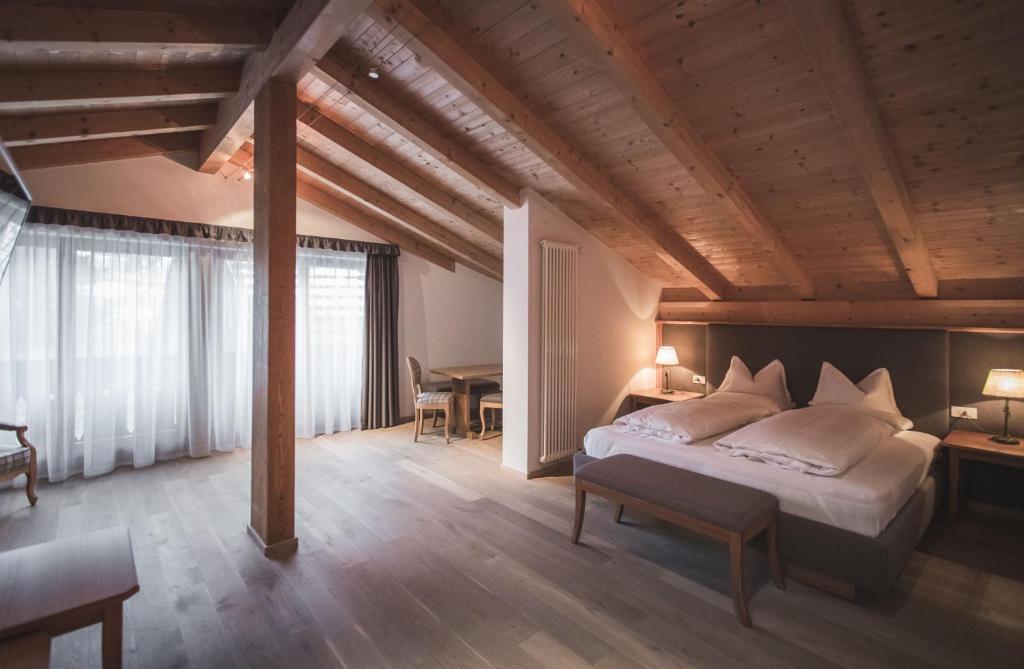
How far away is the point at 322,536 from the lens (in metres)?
3.04

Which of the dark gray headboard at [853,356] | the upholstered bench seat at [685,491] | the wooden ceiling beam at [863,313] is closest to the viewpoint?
the upholstered bench seat at [685,491]

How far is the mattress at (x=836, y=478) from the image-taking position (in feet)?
7.80

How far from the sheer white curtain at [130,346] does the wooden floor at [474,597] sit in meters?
0.69

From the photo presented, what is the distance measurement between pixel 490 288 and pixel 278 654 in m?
5.45

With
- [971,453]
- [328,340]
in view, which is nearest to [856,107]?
[971,453]

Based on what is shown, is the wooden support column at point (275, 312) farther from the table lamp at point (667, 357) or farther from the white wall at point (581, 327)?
the table lamp at point (667, 357)

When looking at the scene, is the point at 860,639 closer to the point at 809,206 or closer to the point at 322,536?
the point at 809,206

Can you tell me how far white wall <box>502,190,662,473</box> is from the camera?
4074mm

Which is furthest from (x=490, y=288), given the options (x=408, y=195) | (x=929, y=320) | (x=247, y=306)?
(x=929, y=320)

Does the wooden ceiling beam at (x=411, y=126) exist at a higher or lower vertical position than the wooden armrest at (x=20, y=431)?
higher

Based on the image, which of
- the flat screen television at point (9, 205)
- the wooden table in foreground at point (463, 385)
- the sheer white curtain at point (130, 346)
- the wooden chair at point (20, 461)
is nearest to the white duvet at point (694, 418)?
the wooden table in foreground at point (463, 385)

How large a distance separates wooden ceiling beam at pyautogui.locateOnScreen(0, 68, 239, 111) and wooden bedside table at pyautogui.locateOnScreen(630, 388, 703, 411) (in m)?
4.11

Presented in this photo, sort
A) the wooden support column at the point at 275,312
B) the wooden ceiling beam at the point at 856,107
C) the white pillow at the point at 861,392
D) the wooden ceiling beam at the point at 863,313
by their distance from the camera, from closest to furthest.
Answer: the wooden ceiling beam at the point at 856,107, the wooden support column at the point at 275,312, the wooden ceiling beam at the point at 863,313, the white pillow at the point at 861,392

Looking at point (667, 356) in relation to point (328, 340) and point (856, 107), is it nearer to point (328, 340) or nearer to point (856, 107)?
point (856, 107)
